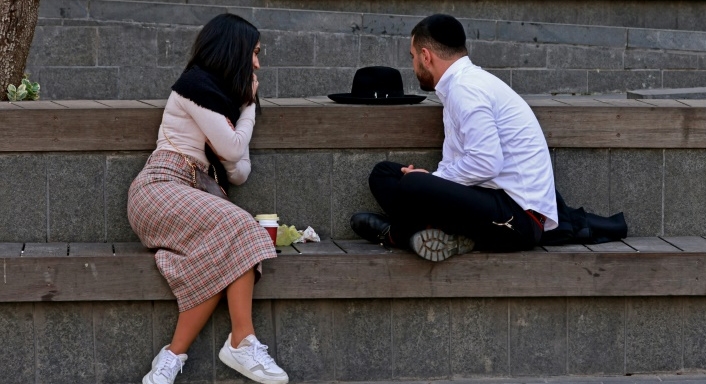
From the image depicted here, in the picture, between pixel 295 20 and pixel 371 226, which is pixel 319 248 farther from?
pixel 295 20

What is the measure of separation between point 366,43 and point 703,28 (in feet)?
15.3

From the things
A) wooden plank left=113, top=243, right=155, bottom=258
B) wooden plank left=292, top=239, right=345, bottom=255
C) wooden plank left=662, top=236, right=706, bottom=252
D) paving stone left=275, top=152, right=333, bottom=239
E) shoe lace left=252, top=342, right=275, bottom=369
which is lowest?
shoe lace left=252, top=342, right=275, bottom=369

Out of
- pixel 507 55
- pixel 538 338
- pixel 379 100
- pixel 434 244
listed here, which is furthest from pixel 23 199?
pixel 507 55

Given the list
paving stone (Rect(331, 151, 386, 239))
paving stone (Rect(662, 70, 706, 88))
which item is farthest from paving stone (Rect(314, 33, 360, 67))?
paving stone (Rect(331, 151, 386, 239))

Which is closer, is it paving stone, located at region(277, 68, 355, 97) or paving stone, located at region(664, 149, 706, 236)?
paving stone, located at region(664, 149, 706, 236)

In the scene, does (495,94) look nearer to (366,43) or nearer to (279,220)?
(279,220)

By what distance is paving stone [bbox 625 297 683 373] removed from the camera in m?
6.16

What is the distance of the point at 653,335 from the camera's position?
243 inches

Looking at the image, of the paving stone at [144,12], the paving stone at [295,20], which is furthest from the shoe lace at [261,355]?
the paving stone at [295,20]

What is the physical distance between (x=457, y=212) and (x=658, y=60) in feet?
23.9

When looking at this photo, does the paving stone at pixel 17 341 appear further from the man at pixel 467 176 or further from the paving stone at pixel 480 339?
the paving stone at pixel 480 339

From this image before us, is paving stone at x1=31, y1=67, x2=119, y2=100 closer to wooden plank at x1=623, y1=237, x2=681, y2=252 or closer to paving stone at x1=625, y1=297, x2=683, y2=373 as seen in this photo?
wooden plank at x1=623, y1=237, x2=681, y2=252

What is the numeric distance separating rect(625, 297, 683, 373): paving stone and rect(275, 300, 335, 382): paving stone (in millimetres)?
1433

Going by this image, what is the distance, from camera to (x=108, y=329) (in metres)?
5.93
